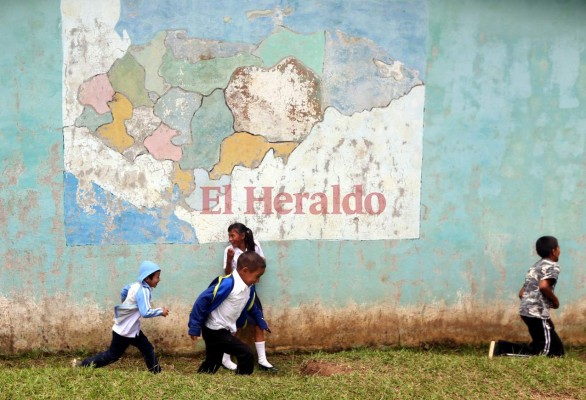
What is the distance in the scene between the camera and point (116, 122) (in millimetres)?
6305

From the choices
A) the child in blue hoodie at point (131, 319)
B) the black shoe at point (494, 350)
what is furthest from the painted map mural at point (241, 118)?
the black shoe at point (494, 350)

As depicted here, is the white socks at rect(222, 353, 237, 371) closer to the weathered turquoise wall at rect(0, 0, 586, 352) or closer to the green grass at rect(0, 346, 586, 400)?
the green grass at rect(0, 346, 586, 400)

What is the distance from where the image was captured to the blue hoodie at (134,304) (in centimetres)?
545

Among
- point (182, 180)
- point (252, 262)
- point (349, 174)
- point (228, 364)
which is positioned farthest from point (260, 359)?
point (349, 174)

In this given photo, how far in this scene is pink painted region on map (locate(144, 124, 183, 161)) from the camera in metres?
6.34

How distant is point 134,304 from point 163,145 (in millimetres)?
Answer: 1625

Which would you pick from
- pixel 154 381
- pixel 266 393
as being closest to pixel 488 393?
pixel 266 393

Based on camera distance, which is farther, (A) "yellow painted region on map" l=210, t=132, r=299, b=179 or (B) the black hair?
(A) "yellow painted region on map" l=210, t=132, r=299, b=179

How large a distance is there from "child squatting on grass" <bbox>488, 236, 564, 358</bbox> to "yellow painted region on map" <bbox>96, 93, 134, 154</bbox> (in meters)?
4.05

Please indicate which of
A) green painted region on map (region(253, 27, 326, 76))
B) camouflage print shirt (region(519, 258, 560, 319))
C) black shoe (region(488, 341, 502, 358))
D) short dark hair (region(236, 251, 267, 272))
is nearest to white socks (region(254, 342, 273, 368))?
short dark hair (region(236, 251, 267, 272))

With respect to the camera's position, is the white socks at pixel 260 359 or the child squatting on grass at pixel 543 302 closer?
the child squatting on grass at pixel 543 302

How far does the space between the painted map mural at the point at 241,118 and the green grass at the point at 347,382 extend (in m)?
1.43

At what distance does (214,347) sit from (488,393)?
7.14 ft

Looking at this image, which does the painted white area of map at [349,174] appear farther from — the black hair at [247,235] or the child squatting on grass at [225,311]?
the child squatting on grass at [225,311]
